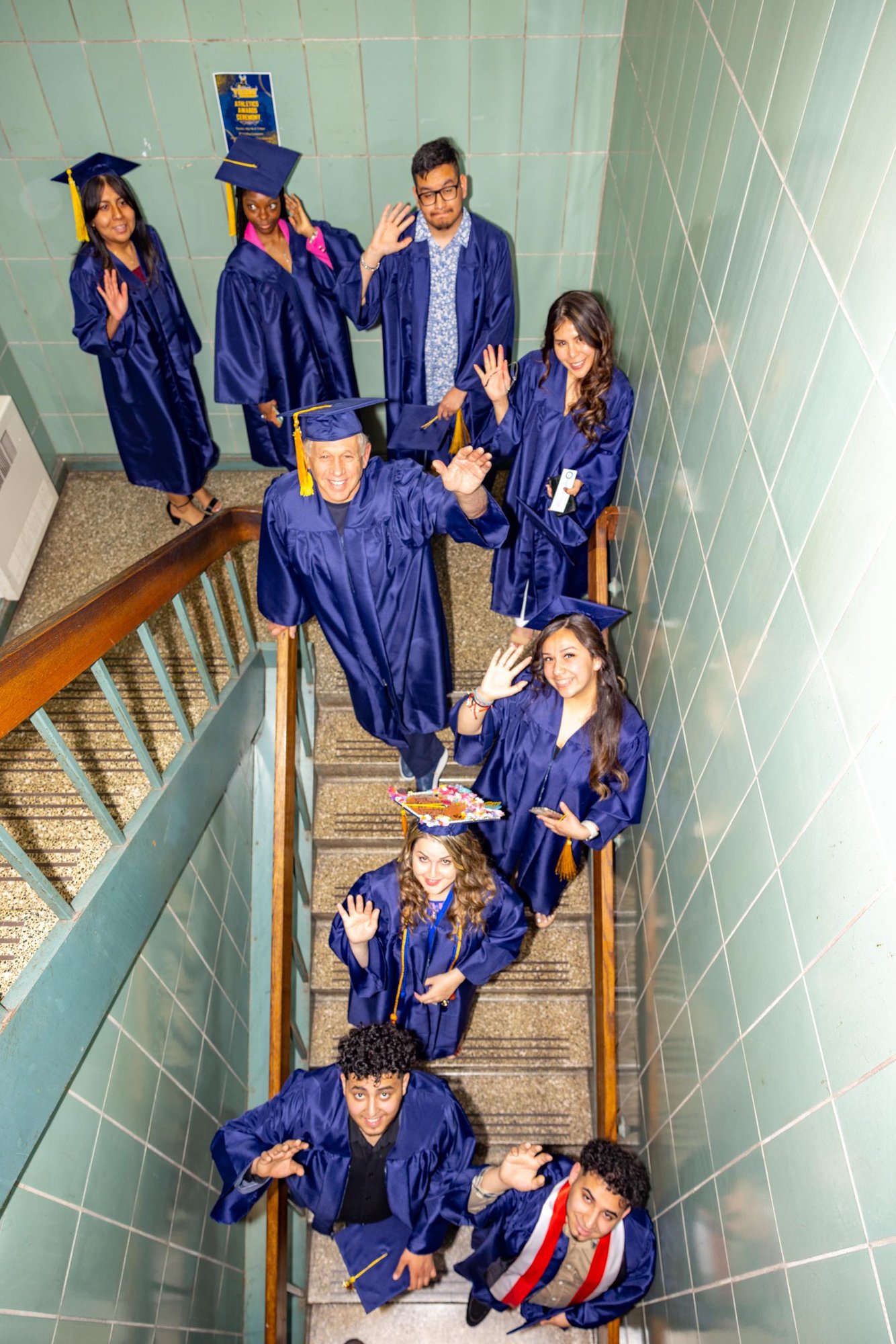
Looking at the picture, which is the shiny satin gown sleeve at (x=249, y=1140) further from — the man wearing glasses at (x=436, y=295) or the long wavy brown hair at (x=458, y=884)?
the man wearing glasses at (x=436, y=295)

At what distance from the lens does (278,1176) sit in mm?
2658

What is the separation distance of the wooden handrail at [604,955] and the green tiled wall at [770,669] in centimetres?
11

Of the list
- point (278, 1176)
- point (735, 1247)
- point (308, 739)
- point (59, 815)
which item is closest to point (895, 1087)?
point (735, 1247)

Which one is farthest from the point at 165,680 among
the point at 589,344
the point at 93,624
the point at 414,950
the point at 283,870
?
the point at 589,344

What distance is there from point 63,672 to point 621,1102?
238cm

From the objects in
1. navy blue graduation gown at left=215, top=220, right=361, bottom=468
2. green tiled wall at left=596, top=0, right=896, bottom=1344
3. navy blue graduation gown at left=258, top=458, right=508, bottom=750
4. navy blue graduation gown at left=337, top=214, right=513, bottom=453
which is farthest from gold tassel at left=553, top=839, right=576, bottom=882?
navy blue graduation gown at left=215, top=220, right=361, bottom=468

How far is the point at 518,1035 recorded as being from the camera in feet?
11.7

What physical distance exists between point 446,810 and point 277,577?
1.01m

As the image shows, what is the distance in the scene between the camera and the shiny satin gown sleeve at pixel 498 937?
2.85 metres

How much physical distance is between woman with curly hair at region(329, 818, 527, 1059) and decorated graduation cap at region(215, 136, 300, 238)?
7.92ft

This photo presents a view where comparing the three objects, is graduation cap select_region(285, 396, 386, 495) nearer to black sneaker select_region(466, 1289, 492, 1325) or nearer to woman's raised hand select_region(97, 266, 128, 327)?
woman's raised hand select_region(97, 266, 128, 327)

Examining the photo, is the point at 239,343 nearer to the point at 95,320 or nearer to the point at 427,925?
the point at 95,320

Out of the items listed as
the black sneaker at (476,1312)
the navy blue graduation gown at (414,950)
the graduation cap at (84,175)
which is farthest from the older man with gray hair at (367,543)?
the black sneaker at (476,1312)

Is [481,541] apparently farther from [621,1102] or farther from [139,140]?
[139,140]
